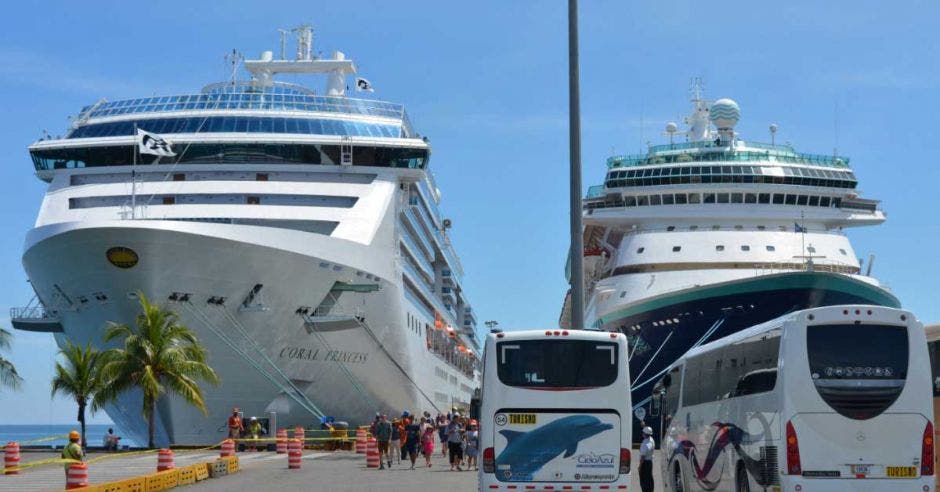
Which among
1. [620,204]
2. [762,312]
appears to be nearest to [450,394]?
[620,204]

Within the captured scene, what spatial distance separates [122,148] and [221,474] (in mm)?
17504

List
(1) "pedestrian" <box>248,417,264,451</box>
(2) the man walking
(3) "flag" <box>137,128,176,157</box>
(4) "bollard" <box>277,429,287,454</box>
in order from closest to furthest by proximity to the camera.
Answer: (2) the man walking → (4) "bollard" <box>277,429,287,454</box> → (1) "pedestrian" <box>248,417,264,451</box> → (3) "flag" <box>137,128,176,157</box>

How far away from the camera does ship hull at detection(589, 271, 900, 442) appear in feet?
134

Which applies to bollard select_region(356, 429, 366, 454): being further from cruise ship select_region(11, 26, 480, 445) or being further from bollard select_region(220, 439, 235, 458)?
bollard select_region(220, 439, 235, 458)

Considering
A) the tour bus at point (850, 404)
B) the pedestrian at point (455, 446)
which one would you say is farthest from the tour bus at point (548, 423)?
the pedestrian at point (455, 446)

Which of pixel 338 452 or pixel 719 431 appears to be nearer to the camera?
pixel 719 431

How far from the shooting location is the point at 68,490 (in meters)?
18.3

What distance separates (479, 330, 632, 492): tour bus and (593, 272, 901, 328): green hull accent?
79.2ft

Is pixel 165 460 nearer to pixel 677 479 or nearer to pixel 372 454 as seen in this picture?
pixel 372 454

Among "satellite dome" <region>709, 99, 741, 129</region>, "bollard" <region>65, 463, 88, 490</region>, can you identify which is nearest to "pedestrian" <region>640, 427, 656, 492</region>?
"bollard" <region>65, 463, 88, 490</region>

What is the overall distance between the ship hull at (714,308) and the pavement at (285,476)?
9.38m

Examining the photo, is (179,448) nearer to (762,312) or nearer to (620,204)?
(762,312)

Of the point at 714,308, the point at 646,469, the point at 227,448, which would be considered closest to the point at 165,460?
the point at 227,448

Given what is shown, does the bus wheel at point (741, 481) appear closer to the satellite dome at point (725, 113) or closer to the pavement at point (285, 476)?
the pavement at point (285, 476)
